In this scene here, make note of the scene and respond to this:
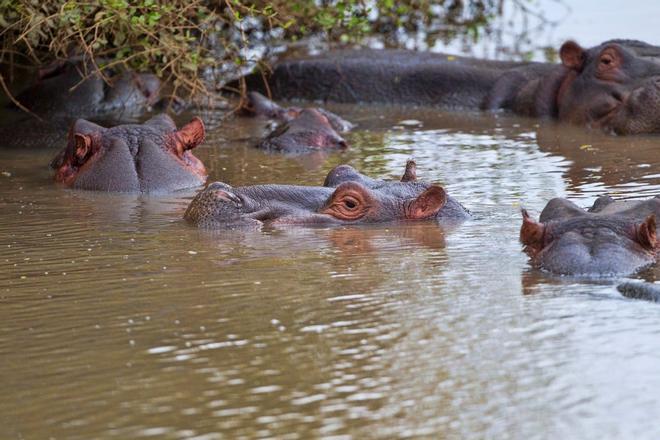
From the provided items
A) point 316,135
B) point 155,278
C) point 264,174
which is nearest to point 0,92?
point 316,135

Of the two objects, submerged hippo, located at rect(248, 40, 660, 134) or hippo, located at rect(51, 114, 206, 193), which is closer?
hippo, located at rect(51, 114, 206, 193)

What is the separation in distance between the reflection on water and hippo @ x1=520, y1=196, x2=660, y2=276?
0.31ft

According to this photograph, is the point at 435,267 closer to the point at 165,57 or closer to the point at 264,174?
the point at 264,174

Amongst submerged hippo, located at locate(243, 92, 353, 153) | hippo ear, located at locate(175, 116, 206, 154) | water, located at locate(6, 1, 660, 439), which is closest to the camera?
water, located at locate(6, 1, 660, 439)

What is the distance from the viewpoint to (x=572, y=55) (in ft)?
36.9

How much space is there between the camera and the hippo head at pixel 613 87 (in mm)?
10117

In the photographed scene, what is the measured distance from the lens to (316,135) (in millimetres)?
9789

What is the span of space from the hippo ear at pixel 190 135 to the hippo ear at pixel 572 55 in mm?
3971

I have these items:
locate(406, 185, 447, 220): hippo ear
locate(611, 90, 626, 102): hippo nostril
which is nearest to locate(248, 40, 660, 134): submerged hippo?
locate(611, 90, 626, 102): hippo nostril

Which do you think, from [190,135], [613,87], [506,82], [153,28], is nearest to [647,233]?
[190,135]

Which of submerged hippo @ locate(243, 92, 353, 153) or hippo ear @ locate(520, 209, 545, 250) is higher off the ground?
submerged hippo @ locate(243, 92, 353, 153)

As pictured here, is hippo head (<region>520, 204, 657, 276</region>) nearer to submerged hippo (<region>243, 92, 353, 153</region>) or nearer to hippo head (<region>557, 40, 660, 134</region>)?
submerged hippo (<region>243, 92, 353, 153</region>)

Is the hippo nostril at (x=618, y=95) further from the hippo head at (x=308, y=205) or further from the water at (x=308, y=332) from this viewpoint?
the hippo head at (x=308, y=205)

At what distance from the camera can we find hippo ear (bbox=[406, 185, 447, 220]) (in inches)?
263
